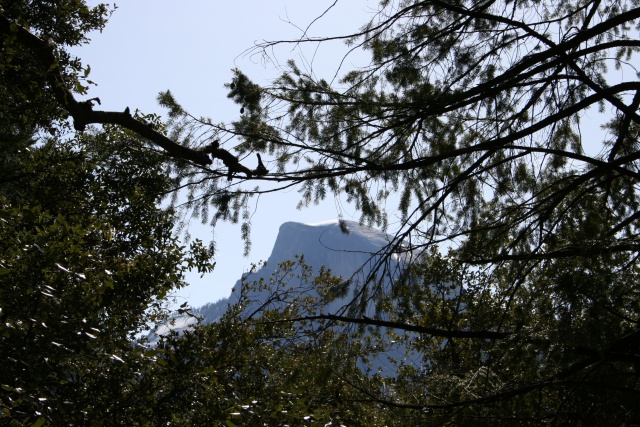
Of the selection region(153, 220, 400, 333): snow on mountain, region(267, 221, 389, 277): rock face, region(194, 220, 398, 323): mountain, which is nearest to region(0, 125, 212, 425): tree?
region(194, 220, 398, 323): mountain

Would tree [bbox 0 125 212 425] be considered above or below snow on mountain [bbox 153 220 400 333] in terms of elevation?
below

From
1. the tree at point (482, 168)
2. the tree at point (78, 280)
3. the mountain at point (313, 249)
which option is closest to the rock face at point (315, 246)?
the mountain at point (313, 249)

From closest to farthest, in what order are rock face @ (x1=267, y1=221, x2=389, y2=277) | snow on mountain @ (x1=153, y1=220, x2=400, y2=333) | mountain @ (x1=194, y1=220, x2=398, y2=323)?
1. mountain @ (x1=194, y1=220, x2=398, y2=323)
2. snow on mountain @ (x1=153, y1=220, x2=400, y2=333)
3. rock face @ (x1=267, y1=221, x2=389, y2=277)

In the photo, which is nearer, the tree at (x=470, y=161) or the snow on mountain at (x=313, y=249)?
the tree at (x=470, y=161)

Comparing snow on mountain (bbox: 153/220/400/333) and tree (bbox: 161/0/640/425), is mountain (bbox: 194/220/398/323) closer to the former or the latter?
snow on mountain (bbox: 153/220/400/333)

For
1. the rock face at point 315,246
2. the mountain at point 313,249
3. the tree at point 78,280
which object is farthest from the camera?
the rock face at point 315,246

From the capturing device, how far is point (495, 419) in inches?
154

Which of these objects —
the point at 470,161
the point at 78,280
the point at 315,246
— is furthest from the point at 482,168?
the point at 315,246

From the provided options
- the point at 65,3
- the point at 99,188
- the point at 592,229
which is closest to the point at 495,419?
the point at 592,229

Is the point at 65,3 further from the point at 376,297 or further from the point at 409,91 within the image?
the point at 376,297

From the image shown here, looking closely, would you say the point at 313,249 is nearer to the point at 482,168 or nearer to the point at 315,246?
the point at 315,246

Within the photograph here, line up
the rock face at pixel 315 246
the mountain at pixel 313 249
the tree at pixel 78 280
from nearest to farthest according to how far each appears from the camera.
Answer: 1. the tree at pixel 78 280
2. the mountain at pixel 313 249
3. the rock face at pixel 315 246

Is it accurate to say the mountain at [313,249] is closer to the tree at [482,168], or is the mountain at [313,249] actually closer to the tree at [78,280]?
the tree at [78,280]

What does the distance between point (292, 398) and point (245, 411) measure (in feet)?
4.73
